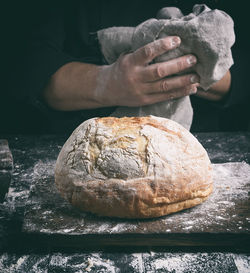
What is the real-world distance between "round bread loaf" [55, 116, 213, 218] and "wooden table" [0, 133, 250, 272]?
0.15 ft

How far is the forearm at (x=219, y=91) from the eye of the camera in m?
1.93

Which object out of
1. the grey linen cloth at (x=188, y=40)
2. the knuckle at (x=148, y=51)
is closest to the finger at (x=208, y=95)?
the grey linen cloth at (x=188, y=40)

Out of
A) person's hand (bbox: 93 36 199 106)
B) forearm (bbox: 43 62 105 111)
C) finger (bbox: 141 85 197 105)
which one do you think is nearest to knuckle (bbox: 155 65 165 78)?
person's hand (bbox: 93 36 199 106)

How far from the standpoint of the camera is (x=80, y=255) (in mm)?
959

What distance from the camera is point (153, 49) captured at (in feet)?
4.54

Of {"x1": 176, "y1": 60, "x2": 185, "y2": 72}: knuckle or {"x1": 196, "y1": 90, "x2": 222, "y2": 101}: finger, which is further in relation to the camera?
{"x1": 196, "y1": 90, "x2": 222, "y2": 101}: finger

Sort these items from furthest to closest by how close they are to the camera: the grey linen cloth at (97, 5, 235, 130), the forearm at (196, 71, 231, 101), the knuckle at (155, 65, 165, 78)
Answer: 1. the forearm at (196, 71, 231, 101)
2. the knuckle at (155, 65, 165, 78)
3. the grey linen cloth at (97, 5, 235, 130)

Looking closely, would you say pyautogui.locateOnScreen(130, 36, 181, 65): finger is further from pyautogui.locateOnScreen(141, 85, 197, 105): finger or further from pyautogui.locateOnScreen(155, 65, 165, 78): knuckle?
pyautogui.locateOnScreen(141, 85, 197, 105): finger

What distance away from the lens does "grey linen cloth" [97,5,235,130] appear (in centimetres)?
131

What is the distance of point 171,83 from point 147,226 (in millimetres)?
668

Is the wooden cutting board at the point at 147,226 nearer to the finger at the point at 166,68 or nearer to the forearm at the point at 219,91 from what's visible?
the finger at the point at 166,68

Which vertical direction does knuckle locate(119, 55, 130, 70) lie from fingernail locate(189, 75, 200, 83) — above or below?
above

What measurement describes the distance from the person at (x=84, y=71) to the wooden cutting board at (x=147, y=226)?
1.85 ft

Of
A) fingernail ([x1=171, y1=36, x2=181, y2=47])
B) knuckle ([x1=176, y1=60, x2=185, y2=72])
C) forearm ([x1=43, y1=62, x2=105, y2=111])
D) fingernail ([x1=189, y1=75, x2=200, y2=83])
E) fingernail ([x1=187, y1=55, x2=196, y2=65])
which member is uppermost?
fingernail ([x1=171, y1=36, x2=181, y2=47])
